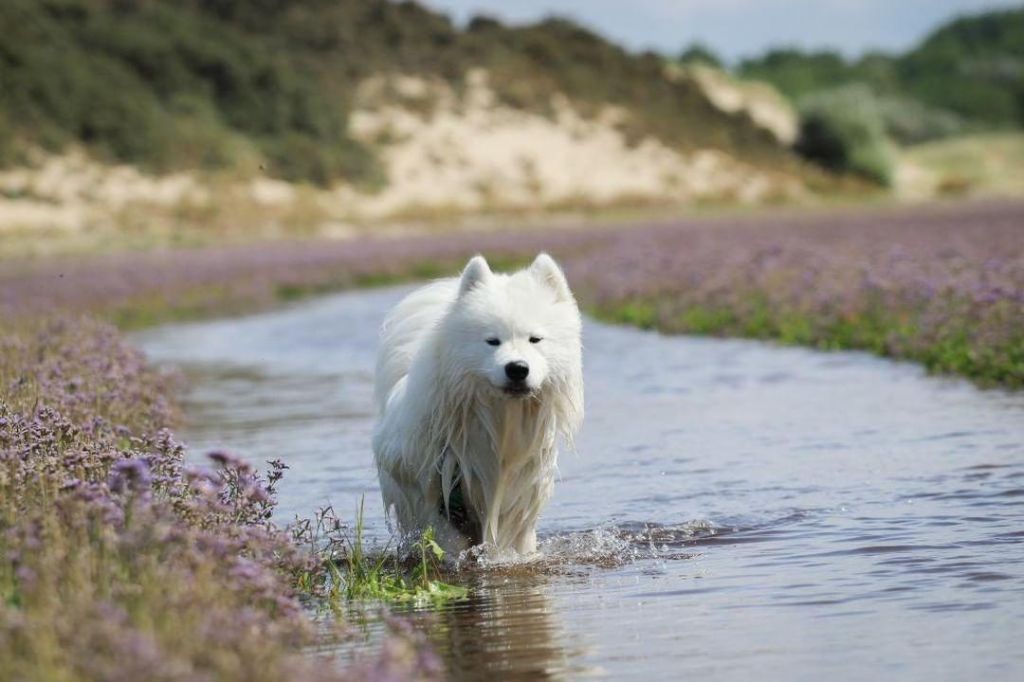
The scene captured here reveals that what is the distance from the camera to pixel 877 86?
144 metres

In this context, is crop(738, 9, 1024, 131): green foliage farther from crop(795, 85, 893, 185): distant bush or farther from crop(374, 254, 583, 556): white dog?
crop(374, 254, 583, 556): white dog

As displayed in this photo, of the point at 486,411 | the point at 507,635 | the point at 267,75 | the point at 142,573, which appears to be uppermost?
the point at 267,75

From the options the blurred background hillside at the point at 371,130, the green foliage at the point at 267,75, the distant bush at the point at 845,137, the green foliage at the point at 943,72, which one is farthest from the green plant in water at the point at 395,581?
the green foliage at the point at 943,72

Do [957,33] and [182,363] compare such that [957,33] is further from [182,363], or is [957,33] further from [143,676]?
[143,676]

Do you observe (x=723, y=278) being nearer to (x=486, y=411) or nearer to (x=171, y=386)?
(x=171, y=386)

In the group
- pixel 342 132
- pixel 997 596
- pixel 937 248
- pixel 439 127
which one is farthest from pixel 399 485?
pixel 439 127

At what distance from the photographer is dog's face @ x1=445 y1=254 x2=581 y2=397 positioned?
6.99 meters

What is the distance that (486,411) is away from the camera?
7.38m

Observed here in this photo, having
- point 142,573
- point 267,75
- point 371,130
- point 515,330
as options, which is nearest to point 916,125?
point 371,130

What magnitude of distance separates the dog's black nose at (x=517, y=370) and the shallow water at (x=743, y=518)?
944 mm

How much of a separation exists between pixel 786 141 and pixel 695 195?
515 inches

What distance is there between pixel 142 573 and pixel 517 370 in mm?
2510

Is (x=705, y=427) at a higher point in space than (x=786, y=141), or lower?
lower

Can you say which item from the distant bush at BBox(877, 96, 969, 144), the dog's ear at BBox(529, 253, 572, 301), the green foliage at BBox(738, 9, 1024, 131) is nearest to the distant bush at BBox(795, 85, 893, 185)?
the distant bush at BBox(877, 96, 969, 144)
